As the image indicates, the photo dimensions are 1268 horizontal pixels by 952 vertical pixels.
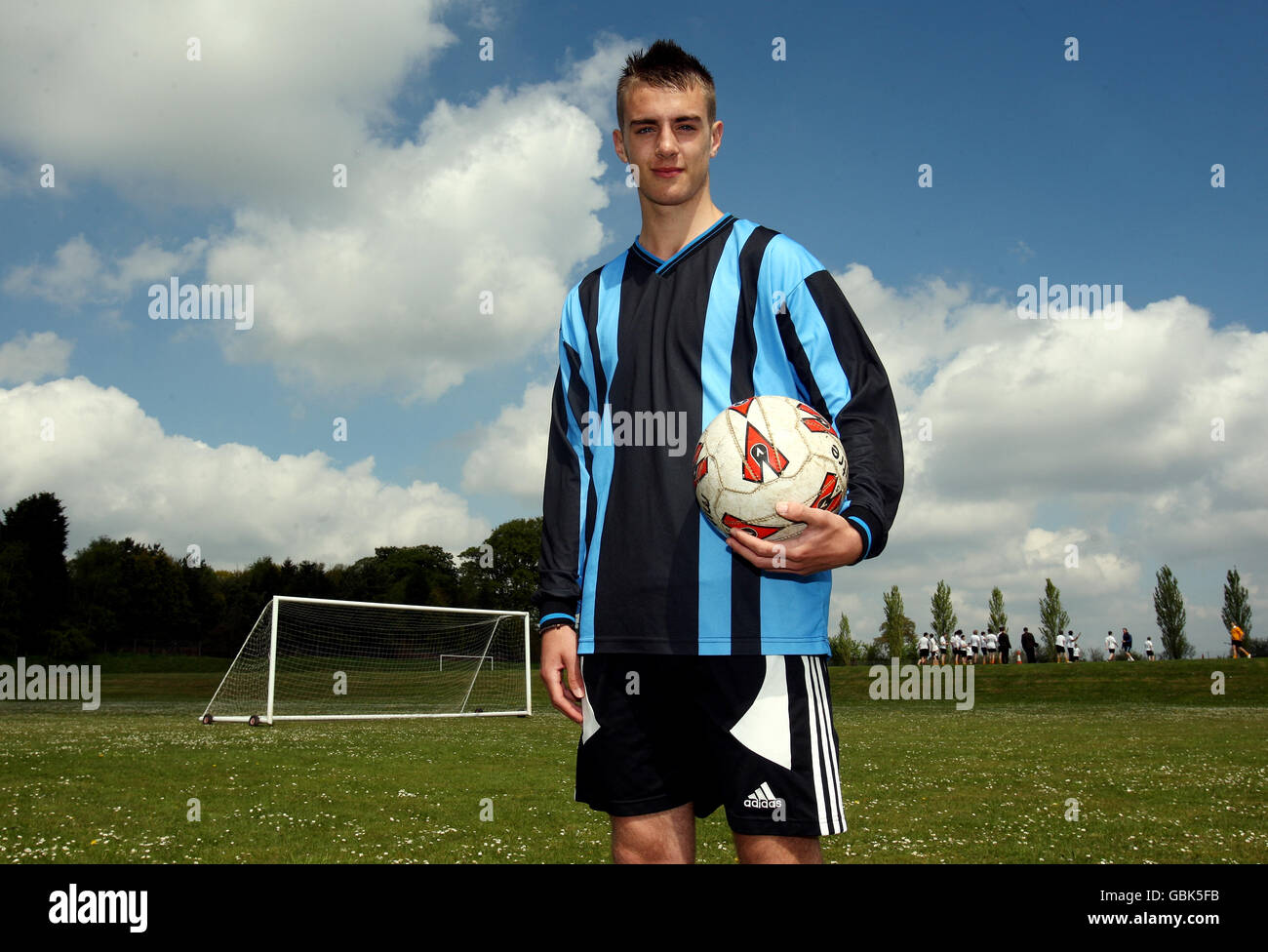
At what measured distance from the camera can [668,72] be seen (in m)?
3.09

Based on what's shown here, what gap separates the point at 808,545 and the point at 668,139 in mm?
1518

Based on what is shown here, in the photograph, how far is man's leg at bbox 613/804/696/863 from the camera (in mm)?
2748

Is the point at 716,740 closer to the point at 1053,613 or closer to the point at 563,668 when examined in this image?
the point at 563,668

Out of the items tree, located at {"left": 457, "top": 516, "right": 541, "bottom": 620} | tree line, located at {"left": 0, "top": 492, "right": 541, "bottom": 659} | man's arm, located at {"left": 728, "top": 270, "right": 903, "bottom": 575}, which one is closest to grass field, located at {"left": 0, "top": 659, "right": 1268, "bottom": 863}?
man's arm, located at {"left": 728, "top": 270, "right": 903, "bottom": 575}

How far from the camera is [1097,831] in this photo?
7.55 meters

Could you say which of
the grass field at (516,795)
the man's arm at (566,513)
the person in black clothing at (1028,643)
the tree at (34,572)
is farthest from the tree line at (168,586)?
the man's arm at (566,513)

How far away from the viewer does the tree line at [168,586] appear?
6469 centimetres

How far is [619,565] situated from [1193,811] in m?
8.39

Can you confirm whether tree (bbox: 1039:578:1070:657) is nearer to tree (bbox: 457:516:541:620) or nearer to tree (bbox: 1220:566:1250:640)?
tree (bbox: 1220:566:1250:640)

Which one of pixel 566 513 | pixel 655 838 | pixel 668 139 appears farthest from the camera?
pixel 566 513

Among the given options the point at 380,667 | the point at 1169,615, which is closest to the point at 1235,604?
the point at 1169,615

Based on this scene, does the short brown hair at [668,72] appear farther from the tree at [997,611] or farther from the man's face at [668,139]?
the tree at [997,611]

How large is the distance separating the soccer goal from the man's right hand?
1002 inches
